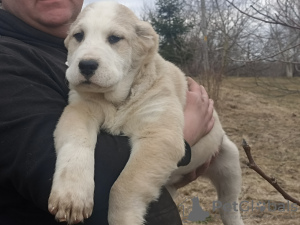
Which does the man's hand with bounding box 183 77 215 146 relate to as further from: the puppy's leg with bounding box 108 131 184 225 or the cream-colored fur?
the puppy's leg with bounding box 108 131 184 225

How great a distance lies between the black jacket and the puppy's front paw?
0.15 ft

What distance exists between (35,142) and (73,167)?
21 centimetres

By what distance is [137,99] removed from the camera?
2162 mm

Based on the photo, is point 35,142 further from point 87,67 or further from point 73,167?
point 87,67

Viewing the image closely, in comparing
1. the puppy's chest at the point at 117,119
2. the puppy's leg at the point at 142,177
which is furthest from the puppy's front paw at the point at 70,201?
the puppy's chest at the point at 117,119

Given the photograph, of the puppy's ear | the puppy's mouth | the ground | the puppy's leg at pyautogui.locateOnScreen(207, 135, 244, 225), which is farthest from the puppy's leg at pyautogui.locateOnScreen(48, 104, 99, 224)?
the puppy's leg at pyautogui.locateOnScreen(207, 135, 244, 225)

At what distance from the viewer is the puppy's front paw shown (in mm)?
1563

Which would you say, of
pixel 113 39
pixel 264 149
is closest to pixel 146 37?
pixel 113 39

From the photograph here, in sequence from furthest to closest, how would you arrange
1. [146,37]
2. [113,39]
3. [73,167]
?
[146,37] → [113,39] → [73,167]

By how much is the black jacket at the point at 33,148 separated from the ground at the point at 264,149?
28.9 inches

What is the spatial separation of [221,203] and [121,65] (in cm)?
161

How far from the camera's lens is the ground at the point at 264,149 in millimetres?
4680

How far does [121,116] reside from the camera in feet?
6.91

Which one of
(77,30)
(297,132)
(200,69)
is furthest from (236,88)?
(77,30)
